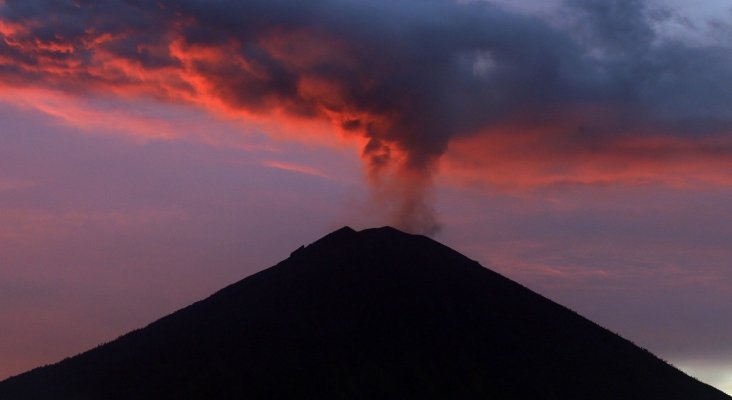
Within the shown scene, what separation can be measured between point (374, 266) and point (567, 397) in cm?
1828

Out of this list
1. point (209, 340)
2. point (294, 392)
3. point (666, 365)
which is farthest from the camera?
point (666, 365)

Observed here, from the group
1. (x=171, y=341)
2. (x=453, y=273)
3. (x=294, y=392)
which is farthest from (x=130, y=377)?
(x=453, y=273)

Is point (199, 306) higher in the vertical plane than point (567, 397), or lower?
higher

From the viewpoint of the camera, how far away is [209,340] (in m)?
72.4

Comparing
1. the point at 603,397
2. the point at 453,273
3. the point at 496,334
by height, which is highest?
the point at 453,273

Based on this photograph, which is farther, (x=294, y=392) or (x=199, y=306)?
(x=199, y=306)

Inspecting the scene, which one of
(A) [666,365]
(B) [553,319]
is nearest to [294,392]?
(B) [553,319]

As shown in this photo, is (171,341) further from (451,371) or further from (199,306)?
(451,371)

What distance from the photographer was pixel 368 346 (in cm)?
7012

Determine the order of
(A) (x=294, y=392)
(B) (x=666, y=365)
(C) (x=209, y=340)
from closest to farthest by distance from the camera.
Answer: (A) (x=294, y=392), (C) (x=209, y=340), (B) (x=666, y=365)

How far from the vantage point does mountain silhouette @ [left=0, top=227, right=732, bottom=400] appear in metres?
66.9

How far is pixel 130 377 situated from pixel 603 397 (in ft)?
94.3

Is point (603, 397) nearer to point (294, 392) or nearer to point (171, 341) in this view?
point (294, 392)

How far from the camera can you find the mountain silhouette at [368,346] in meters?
66.9
